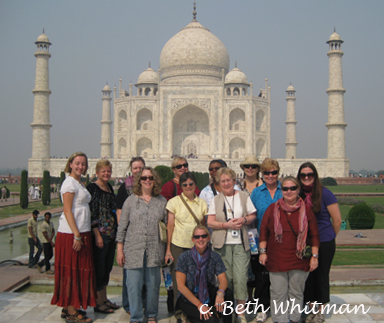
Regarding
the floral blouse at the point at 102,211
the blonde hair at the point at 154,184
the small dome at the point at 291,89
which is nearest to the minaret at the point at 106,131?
the small dome at the point at 291,89

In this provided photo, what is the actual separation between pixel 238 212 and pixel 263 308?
2.39 feet

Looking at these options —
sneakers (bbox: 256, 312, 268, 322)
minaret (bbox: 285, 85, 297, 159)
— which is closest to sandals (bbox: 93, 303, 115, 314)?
sneakers (bbox: 256, 312, 268, 322)

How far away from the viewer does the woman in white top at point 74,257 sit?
3.16m

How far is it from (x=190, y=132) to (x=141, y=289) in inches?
957

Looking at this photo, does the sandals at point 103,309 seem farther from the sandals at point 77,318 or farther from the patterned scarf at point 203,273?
the patterned scarf at point 203,273

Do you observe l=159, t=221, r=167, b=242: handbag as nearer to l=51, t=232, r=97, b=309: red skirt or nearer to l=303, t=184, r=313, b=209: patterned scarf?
l=51, t=232, r=97, b=309: red skirt

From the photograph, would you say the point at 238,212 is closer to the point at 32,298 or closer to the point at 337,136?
the point at 32,298

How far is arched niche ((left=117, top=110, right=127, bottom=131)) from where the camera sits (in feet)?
90.6

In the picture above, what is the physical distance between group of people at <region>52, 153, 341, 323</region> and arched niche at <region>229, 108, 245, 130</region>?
23.5 metres

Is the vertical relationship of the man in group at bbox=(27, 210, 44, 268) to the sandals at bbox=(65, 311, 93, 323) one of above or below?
above

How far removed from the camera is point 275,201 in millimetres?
3344

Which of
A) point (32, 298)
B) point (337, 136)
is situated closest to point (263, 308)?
point (32, 298)

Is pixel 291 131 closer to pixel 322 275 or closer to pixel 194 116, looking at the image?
pixel 194 116

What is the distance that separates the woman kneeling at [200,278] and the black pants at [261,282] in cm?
39
